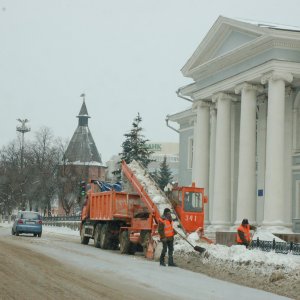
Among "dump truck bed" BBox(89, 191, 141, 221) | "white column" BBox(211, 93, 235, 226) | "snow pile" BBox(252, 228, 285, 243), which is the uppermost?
"white column" BBox(211, 93, 235, 226)

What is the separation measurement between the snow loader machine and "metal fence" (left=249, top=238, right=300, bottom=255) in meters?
3.13

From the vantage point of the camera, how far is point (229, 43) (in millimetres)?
31156

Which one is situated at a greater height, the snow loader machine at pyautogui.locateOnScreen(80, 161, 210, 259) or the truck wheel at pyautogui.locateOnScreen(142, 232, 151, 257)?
the snow loader machine at pyautogui.locateOnScreen(80, 161, 210, 259)

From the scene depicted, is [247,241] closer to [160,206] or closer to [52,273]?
[160,206]

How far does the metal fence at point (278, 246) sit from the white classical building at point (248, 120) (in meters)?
7.44

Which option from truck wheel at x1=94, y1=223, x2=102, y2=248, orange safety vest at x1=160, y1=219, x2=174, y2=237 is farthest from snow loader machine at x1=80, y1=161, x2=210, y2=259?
orange safety vest at x1=160, y1=219, x2=174, y2=237

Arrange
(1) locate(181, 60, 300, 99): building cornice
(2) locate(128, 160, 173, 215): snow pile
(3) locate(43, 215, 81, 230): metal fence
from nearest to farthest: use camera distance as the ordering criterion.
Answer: (2) locate(128, 160, 173, 215): snow pile < (1) locate(181, 60, 300, 99): building cornice < (3) locate(43, 215, 81, 230): metal fence

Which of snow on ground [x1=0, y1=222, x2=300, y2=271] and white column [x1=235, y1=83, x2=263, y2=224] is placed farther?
white column [x1=235, y1=83, x2=263, y2=224]

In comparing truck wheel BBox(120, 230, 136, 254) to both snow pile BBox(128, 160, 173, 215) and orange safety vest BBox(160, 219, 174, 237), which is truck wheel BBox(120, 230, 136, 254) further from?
orange safety vest BBox(160, 219, 174, 237)

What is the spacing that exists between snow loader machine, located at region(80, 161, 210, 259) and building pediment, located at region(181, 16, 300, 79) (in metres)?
7.51

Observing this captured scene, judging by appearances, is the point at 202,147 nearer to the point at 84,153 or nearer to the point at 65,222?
the point at 65,222

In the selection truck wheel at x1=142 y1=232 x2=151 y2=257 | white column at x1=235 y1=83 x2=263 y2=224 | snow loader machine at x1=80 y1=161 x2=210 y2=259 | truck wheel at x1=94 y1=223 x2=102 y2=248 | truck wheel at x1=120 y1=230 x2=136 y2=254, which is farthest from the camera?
white column at x1=235 y1=83 x2=263 y2=224

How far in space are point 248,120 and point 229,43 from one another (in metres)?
4.60

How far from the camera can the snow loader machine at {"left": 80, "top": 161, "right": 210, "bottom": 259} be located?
73.7 feet
